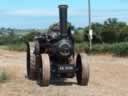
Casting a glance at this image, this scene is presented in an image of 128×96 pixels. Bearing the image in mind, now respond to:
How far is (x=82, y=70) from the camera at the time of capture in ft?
56.3

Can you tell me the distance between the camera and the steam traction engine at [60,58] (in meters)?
16.7

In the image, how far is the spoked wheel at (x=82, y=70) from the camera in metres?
17.1

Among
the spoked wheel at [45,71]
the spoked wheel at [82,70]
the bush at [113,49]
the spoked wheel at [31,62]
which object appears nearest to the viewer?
the spoked wheel at [45,71]

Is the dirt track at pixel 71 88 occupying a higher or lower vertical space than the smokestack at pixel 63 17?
lower

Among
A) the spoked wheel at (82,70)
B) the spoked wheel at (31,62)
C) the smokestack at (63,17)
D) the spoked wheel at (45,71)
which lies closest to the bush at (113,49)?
the spoked wheel at (31,62)

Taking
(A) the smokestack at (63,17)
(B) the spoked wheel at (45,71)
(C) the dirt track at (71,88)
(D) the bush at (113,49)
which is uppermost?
(A) the smokestack at (63,17)

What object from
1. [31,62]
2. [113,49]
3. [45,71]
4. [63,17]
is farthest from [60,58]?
[113,49]

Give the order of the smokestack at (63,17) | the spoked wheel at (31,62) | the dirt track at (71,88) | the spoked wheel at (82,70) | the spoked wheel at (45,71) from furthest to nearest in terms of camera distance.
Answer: the spoked wheel at (31,62), the spoked wheel at (82,70), the smokestack at (63,17), the spoked wheel at (45,71), the dirt track at (71,88)

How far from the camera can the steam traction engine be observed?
1673 cm

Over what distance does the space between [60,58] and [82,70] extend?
811 mm

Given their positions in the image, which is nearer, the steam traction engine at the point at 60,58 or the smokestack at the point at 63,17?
the steam traction engine at the point at 60,58

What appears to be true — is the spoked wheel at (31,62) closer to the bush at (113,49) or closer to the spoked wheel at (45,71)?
the spoked wheel at (45,71)

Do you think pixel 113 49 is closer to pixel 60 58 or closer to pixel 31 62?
pixel 31 62

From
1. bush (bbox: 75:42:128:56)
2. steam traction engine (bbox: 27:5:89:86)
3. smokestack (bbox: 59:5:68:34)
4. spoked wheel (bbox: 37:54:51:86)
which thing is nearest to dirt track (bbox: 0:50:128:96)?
spoked wheel (bbox: 37:54:51:86)
